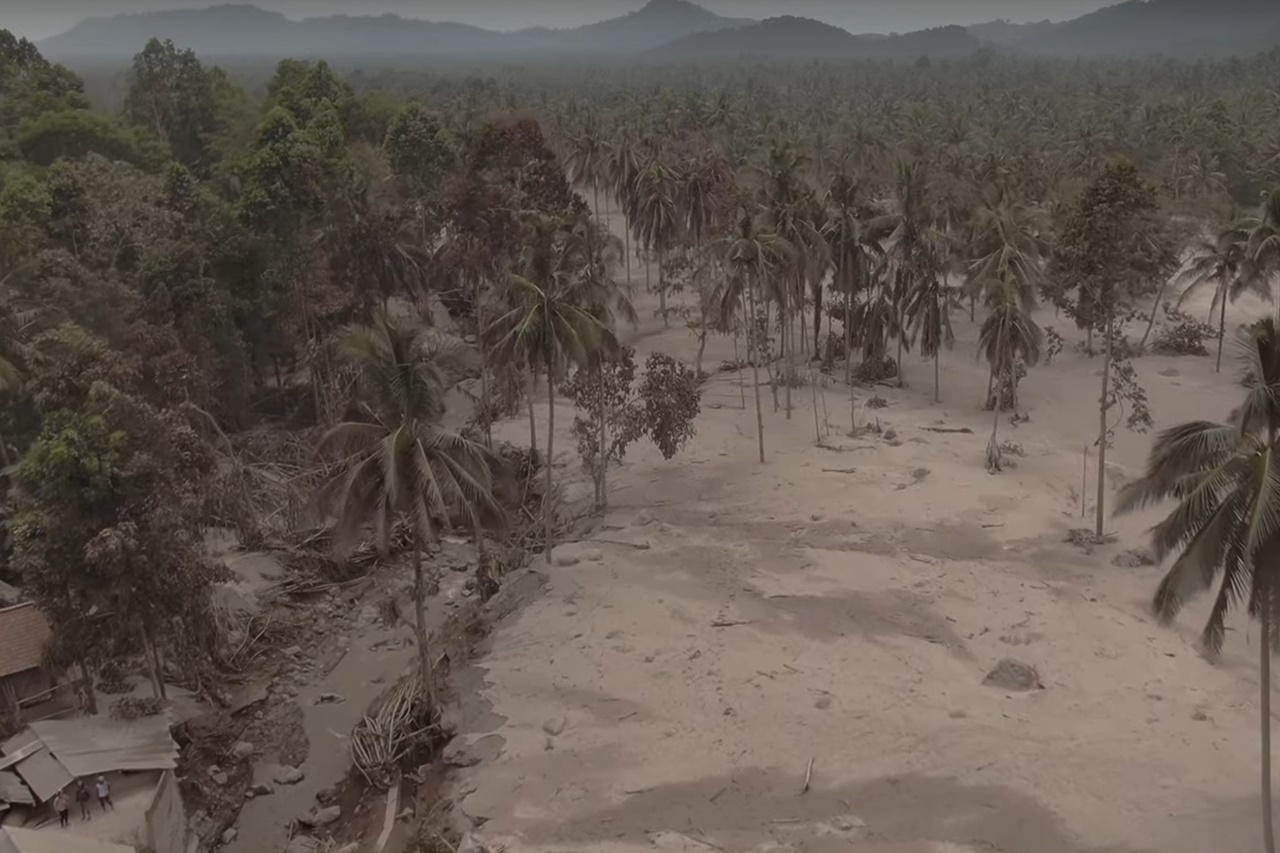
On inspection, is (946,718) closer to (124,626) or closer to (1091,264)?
(1091,264)

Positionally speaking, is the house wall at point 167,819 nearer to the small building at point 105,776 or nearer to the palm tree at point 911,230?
the small building at point 105,776

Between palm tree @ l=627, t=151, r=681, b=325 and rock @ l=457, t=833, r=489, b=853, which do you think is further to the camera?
palm tree @ l=627, t=151, r=681, b=325

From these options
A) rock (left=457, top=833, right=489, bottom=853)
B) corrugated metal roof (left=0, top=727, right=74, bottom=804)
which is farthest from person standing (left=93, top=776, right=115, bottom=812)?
rock (left=457, top=833, right=489, bottom=853)

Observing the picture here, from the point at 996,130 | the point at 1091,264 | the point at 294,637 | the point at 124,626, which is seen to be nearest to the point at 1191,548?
the point at 1091,264

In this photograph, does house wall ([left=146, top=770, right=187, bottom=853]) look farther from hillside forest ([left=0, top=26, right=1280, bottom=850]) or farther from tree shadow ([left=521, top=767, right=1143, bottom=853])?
tree shadow ([left=521, top=767, right=1143, bottom=853])

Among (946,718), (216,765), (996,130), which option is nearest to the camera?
(946,718)

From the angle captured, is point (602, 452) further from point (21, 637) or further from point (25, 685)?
point (25, 685)
